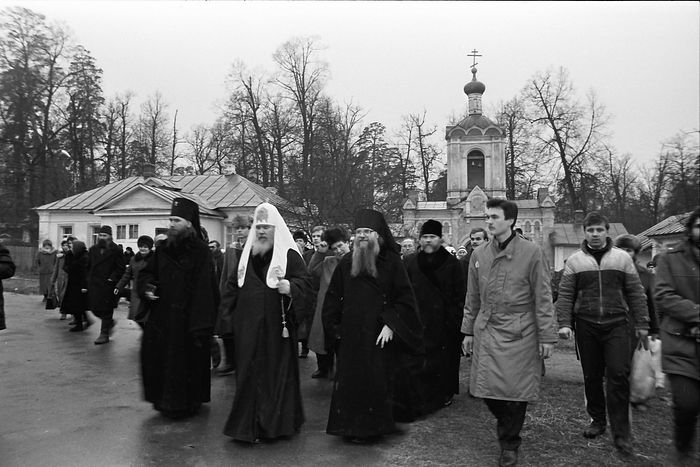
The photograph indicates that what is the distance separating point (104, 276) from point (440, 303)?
654 cm

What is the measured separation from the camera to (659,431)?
553 cm

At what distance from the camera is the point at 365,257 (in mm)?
5266

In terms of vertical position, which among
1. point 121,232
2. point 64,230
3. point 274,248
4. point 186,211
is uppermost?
point 64,230

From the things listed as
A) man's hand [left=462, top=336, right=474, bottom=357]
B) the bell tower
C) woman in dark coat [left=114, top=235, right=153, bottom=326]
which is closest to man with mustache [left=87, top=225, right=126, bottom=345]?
woman in dark coat [left=114, top=235, right=153, bottom=326]

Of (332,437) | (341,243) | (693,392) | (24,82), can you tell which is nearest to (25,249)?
(24,82)

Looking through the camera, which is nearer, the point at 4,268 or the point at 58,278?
the point at 4,268

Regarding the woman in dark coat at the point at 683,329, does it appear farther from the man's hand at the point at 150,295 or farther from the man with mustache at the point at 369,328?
the man's hand at the point at 150,295

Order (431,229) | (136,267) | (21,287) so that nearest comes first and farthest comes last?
(431,229)
(136,267)
(21,287)

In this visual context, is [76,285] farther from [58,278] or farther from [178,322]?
[178,322]

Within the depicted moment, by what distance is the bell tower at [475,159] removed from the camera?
1398 inches

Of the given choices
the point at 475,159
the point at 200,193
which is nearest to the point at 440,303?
the point at 200,193

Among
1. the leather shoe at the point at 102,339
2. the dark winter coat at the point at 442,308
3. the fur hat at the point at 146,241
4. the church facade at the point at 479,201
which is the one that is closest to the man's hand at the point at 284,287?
the dark winter coat at the point at 442,308

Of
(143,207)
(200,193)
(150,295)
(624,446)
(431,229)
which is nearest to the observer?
(624,446)

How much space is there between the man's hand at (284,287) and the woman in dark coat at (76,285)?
783 cm
